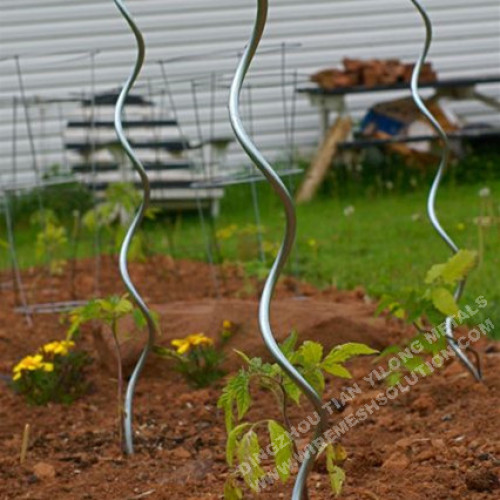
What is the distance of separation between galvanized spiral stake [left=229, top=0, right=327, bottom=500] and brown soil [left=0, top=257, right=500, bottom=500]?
465mm

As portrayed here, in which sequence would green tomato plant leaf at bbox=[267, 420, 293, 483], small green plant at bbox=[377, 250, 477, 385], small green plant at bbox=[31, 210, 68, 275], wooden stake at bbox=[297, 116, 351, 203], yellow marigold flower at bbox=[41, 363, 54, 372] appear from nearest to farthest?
1. green tomato plant leaf at bbox=[267, 420, 293, 483]
2. small green plant at bbox=[377, 250, 477, 385]
3. yellow marigold flower at bbox=[41, 363, 54, 372]
4. small green plant at bbox=[31, 210, 68, 275]
5. wooden stake at bbox=[297, 116, 351, 203]

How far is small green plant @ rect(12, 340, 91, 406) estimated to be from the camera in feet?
13.9

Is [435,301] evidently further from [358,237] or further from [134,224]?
[358,237]

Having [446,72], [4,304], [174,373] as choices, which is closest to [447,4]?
[446,72]

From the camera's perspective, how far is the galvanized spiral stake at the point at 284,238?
89.5 inches

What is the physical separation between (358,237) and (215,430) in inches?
181

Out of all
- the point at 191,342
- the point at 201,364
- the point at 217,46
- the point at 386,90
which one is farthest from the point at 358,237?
the point at 191,342

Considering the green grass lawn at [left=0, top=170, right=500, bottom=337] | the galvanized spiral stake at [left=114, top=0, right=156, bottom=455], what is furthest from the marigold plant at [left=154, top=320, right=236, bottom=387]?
the green grass lawn at [left=0, top=170, right=500, bottom=337]

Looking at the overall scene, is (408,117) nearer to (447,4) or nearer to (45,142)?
(447,4)

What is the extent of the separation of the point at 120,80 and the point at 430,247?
4.50 metres

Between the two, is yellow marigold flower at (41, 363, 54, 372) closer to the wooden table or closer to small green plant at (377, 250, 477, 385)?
small green plant at (377, 250, 477, 385)

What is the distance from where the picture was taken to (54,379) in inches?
167

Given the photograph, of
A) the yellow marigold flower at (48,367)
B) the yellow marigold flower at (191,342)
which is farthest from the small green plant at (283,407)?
the yellow marigold flower at (48,367)

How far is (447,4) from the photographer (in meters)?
12.0
